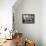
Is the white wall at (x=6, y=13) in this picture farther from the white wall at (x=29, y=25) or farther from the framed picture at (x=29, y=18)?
the framed picture at (x=29, y=18)

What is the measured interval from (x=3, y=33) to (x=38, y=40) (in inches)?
98.5

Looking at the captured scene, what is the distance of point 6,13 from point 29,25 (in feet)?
5.47

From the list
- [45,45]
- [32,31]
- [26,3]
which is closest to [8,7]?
[26,3]

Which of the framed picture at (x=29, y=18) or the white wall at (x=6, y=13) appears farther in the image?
the framed picture at (x=29, y=18)

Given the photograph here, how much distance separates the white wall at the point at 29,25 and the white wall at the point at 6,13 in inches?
48.0

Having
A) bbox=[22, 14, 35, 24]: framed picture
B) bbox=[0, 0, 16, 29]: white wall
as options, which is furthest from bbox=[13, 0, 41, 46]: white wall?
bbox=[0, 0, 16, 29]: white wall

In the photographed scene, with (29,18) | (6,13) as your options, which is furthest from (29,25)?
(6,13)

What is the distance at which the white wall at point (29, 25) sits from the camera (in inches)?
223

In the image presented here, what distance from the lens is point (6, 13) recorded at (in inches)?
176

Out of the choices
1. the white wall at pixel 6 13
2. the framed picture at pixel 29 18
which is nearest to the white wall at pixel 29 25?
the framed picture at pixel 29 18

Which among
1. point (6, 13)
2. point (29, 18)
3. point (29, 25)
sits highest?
point (6, 13)

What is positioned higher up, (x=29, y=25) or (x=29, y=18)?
(x=29, y=18)

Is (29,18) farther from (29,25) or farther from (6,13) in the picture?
(6,13)

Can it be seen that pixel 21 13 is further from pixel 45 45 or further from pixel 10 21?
pixel 45 45
